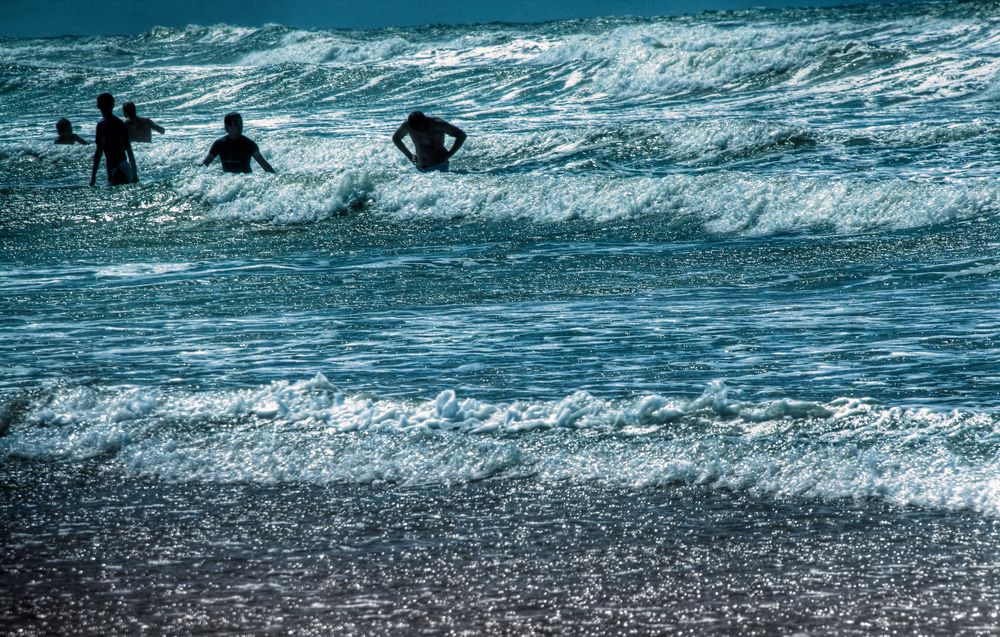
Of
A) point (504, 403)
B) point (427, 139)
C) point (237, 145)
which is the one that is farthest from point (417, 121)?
point (504, 403)

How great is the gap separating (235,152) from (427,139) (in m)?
2.69

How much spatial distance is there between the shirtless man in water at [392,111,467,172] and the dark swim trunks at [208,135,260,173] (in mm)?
2120

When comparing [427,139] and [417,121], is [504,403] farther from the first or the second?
[427,139]

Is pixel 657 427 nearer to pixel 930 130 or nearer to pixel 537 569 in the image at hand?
pixel 537 569

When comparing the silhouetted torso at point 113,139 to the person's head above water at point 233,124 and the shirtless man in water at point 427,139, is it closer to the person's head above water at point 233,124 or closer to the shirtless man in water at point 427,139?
the person's head above water at point 233,124

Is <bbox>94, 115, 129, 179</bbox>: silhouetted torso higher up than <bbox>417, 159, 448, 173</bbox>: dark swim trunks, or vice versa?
<bbox>94, 115, 129, 179</bbox>: silhouetted torso

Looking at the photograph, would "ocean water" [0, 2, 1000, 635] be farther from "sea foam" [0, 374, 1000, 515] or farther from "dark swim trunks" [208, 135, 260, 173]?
"dark swim trunks" [208, 135, 260, 173]

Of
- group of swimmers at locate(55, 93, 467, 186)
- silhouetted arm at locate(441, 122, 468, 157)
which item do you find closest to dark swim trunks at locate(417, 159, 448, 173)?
group of swimmers at locate(55, 93, 467, 186)

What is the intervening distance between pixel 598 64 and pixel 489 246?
2099 cm

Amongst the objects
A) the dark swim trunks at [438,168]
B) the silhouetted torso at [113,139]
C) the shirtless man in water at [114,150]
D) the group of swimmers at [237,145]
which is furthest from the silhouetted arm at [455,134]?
the silhouetted torso at [113,139]

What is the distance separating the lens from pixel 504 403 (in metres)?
5.45

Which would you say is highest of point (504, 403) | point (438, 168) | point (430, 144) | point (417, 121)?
point (417, 121)

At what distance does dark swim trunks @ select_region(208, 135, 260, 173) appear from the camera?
16.4 meters

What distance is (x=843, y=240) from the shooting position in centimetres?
1149
